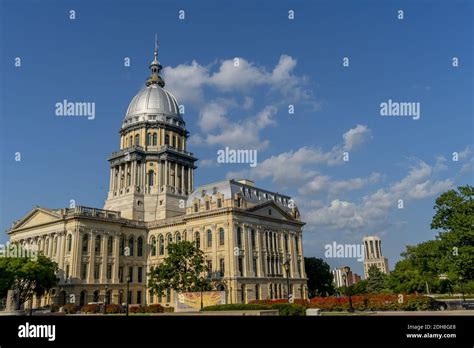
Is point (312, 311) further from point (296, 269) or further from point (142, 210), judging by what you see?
point (142, 210)

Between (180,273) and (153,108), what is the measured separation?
145 ft


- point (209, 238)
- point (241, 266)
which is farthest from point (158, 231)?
point (241, 266)

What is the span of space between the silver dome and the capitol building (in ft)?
1.53

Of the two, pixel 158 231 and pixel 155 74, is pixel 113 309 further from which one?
pixel 155 74

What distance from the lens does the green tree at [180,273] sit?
193 ft

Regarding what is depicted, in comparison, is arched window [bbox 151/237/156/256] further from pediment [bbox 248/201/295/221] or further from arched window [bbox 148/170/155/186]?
pediment [bbox 248/201/295/221]

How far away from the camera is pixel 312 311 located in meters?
36.9

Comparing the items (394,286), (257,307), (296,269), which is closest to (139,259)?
(296,269)

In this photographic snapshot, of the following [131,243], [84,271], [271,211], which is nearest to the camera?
[84,271]

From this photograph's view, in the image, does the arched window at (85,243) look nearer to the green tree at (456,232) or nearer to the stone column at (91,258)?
the stone column at (91,258)

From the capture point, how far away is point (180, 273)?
197ft

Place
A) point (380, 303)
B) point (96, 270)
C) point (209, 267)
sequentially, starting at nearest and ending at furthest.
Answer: point (380, 303) < point (209, 267) < point (96, 270)
